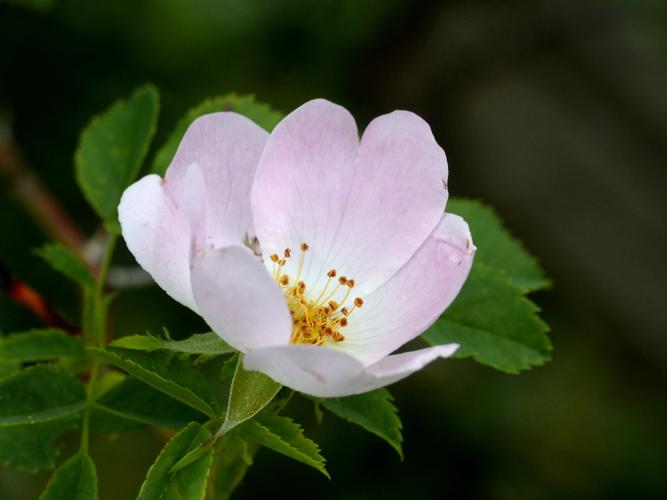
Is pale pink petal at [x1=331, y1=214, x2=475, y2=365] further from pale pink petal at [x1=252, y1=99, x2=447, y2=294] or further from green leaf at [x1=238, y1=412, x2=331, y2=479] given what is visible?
green leaf at [x1=238, y1=412, x2=331, y2=479]

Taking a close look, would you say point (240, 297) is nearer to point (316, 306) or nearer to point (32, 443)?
Result: point (316, 306)

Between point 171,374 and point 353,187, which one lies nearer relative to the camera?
point 171,374

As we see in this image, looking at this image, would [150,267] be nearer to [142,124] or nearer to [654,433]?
[142,124]

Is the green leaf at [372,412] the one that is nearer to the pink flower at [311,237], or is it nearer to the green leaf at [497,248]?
the pink flower at [311,237]

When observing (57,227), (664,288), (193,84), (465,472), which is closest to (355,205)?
(57,227)

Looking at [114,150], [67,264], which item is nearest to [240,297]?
[67,264]
